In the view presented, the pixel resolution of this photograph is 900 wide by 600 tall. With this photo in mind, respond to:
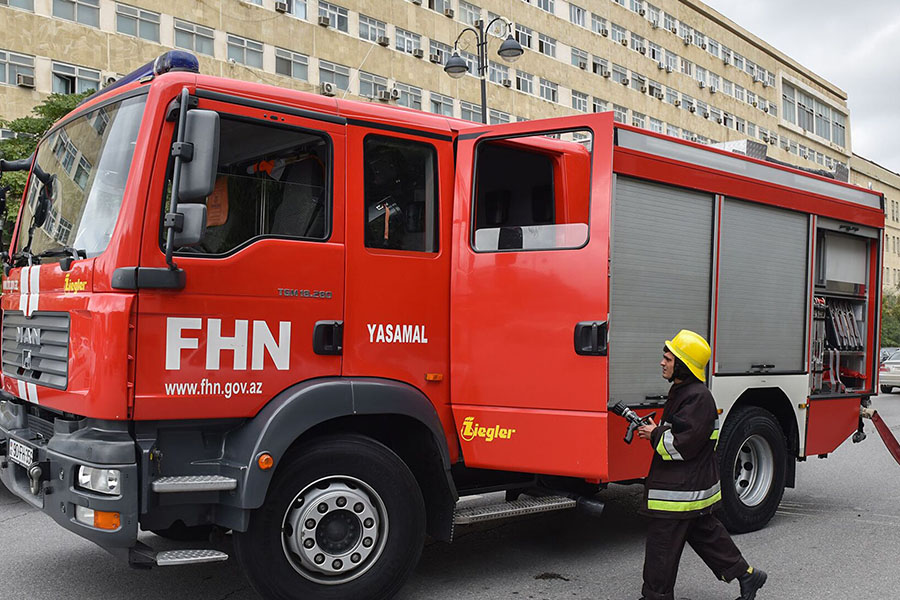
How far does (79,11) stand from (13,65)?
2.53 meters

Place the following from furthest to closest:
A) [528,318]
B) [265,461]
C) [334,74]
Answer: [334,74]
[528,318]
[265,461]

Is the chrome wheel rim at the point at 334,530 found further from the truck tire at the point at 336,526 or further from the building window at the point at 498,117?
the building window at the point at 498,117

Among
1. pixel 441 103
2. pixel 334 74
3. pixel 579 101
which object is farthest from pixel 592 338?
pixel 579 101

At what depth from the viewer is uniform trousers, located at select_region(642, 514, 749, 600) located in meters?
5.04

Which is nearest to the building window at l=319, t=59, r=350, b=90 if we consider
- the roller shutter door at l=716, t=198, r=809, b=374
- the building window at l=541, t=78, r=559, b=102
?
the building window at l=541, t=78, r=559, b=102

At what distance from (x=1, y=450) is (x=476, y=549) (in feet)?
10.6

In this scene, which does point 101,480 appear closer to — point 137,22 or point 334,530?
point 334,530

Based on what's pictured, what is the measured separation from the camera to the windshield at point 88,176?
4.75m

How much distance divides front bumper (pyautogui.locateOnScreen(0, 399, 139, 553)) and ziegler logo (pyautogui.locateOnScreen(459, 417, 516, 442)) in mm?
2017

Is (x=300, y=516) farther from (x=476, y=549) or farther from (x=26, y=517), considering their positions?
(x=26, y=517)

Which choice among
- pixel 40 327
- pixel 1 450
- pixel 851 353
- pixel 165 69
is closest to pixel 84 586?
pixel 1 450

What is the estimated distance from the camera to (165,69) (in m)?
4.89

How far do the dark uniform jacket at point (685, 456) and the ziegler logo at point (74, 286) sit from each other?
315 cm

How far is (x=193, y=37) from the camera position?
28.1m
